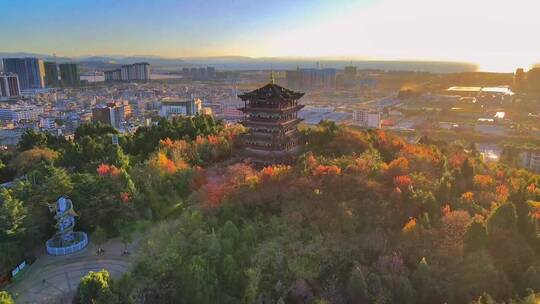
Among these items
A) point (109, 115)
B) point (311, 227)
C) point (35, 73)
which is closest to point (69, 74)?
point (35, 73)

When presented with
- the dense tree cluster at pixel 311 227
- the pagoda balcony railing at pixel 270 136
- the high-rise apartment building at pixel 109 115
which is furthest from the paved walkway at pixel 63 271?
the high-rise apartment building at pixel 109 115

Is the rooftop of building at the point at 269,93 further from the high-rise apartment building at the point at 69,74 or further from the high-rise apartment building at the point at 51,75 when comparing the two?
the high-rise apartment building at the point at 51,75

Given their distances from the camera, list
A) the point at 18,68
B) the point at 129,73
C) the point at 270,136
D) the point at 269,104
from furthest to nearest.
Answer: the point at 129,73 < the point at 18,68 < the point at 270,136 < the point at 269,104

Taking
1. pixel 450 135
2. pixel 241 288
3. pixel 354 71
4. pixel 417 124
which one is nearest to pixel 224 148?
pixel 241 288

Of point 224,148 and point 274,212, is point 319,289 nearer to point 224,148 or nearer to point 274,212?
point 274,212

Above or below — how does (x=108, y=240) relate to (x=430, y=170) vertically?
below

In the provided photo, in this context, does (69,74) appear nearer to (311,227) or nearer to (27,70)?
(27,70)
